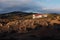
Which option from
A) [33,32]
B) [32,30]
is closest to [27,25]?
[32,30]

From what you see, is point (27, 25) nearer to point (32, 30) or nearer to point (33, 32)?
point (32, 30)

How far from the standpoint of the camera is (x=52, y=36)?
25688mm

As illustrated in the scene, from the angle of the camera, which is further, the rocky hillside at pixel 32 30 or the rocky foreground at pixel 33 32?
the rocky hillside at pixel 32 30

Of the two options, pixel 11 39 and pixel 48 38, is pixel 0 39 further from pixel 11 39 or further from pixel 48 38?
pixel 48 38

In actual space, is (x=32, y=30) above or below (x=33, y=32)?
below

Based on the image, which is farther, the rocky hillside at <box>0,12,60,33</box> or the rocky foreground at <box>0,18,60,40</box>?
the rocky hillside at <box>0,12,60,33</box>

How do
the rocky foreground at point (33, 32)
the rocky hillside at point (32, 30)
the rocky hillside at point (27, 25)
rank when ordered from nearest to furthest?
the rocky foreground at point (33, 32) → the rocky hillside at point (32, 30) → the rocky hillside at point (27, 25)

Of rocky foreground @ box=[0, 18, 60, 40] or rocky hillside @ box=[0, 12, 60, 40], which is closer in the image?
rocky foreground @ box=[0, 18, 60, 40]

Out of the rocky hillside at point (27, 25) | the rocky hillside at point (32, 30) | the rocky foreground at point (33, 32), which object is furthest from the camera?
the rocky hillside at point (27, 25)

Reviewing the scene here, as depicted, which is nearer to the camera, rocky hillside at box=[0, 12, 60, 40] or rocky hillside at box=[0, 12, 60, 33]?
rocky hillside at box=[0, 12, 60, 40]

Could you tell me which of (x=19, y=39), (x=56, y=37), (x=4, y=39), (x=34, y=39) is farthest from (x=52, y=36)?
(x=4, y=39)

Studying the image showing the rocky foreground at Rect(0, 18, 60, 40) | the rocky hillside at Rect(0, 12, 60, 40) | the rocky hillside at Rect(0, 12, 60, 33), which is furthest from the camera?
the rocky hillside at Rect(0, 12, 60, 33)

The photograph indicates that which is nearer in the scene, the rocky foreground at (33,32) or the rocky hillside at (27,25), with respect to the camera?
the rocky foreground at (33,32)

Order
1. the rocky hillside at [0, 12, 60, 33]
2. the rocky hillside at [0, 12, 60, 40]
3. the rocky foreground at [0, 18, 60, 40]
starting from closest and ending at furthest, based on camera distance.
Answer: the rocky foreground at [0, 18, 60, 40]
the rocky hillside at [0, 12, 60, 40]
the rocky hillside at [0, 12, 60, 33]
